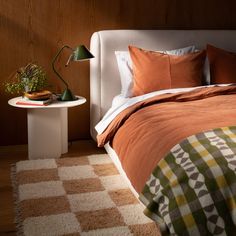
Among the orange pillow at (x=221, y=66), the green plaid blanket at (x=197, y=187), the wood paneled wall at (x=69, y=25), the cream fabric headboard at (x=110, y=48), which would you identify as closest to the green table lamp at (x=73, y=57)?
the wood paneled wall at (x=69, y=25)

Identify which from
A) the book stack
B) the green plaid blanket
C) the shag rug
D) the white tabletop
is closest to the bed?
the green plaid blanket

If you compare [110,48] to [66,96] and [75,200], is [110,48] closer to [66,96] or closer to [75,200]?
[66,96]

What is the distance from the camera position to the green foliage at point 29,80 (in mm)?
3270

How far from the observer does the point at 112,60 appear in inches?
137

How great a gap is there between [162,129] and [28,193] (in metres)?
0.96

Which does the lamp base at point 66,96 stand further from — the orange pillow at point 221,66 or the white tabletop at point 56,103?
the orange pillow at point 221,66

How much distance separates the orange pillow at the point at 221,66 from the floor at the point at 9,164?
3.59ft

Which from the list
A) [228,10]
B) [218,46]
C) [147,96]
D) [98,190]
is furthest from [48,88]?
[228,10]

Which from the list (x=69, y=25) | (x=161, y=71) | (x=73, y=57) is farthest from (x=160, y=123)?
(x=69, y=25)

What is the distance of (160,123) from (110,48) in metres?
1.20

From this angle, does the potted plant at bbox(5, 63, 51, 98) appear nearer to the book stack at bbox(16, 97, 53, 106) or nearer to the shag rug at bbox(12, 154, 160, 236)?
the book stack at bbox(16, 97, 53, 106)

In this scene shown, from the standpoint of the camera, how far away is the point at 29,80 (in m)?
3.27

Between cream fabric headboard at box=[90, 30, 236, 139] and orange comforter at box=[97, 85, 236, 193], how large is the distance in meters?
0.56

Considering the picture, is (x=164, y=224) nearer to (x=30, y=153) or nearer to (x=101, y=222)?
(x=101, y=222)
